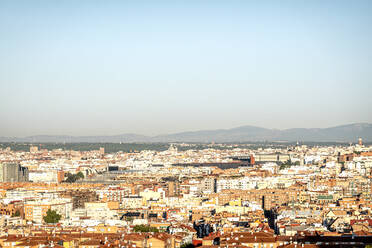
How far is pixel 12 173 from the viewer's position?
95.3m

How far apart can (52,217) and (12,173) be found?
46.7 meters

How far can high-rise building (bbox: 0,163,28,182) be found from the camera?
9392 cm

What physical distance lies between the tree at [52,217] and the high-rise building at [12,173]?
43648 millimetres

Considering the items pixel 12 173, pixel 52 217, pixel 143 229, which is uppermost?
pixel 12 173

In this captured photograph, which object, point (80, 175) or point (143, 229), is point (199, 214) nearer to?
point (143, 229)

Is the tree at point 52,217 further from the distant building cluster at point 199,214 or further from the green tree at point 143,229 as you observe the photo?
Result: the green tree at point 143,229

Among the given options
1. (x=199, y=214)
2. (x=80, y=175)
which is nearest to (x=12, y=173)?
(x=80, y=175)

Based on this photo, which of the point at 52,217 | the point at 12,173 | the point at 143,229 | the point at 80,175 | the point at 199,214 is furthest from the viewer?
the point at 80,175

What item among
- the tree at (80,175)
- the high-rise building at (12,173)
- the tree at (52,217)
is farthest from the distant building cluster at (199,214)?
the tree at (80,175)

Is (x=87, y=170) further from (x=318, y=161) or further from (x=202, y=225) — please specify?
(x=202, y=225)

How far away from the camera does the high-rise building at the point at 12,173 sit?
308ft

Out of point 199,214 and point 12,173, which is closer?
point 199,214

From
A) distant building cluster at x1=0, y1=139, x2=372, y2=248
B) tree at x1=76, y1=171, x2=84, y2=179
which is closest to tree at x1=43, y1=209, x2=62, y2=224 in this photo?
distant building cluster at x1=0, y1=139, x2=372, y2=248

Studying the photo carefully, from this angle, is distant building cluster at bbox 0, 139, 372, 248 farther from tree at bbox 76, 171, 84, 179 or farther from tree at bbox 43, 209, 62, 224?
tree at bbox 76, 171, 84, 179
